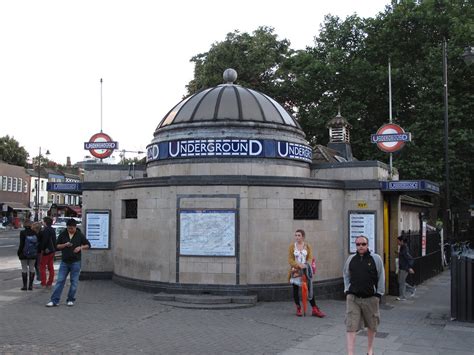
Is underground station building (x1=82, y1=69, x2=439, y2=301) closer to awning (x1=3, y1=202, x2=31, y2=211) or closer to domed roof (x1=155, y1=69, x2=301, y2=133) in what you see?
domed roof (x1=155, y1=69, x2=301, y2=133)

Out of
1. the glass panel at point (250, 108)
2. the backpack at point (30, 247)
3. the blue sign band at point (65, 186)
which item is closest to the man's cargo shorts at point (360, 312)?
the glass panel at point (250, 108)

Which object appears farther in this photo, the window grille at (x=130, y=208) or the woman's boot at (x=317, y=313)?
the window grille at (x=130, y=208)

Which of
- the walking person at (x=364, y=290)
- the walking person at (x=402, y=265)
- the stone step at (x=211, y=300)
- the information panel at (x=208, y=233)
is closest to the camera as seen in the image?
the walking person at (x=364, y=290)

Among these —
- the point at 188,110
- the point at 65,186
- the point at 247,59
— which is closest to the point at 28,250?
the point at 65,186

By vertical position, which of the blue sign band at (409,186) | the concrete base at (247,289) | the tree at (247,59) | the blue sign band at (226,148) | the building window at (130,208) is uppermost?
the tree at (247,59)

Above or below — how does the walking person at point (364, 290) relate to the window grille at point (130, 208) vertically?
below

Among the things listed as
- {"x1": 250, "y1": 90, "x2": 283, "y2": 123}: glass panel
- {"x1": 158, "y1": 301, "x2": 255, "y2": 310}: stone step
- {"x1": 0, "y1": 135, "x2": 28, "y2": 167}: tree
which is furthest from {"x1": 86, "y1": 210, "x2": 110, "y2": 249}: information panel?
{"x1": 0, "y1": 135, "x2": 28, "y2": 167}: tree

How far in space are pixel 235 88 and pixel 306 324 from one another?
7602 mm

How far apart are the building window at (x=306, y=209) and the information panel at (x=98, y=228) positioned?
584 cm

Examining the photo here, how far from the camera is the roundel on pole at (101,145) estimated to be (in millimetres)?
16469

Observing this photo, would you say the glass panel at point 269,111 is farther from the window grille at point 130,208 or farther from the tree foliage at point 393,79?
the tree foliage at point 393,79

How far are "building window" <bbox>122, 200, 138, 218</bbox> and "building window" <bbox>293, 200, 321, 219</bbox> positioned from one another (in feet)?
14.0

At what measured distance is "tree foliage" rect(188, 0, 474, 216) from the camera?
25.7 m

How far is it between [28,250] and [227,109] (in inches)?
246
